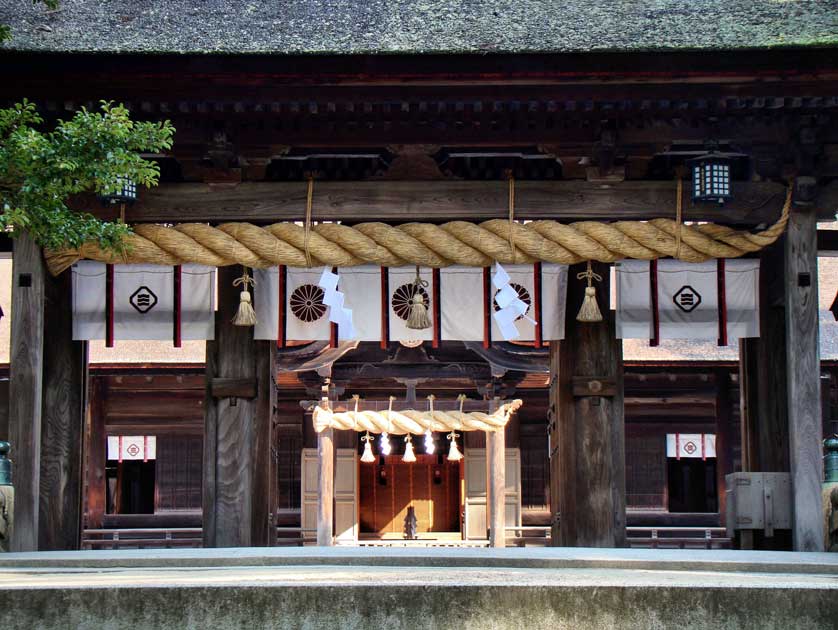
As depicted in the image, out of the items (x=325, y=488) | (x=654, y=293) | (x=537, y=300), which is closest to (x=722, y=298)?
(x=654, y=293)

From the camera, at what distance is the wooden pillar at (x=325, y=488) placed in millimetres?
24078

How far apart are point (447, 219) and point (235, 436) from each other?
9.93 feet

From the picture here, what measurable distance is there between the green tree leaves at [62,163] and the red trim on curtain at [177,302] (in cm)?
285

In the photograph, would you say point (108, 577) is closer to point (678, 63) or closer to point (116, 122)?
point (116, 122)

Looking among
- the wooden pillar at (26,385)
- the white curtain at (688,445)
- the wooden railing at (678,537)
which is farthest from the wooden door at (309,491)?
the wooden pillar at (26,385)

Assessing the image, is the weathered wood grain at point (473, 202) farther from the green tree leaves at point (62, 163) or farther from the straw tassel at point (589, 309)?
the green tree leaves at point (62, 163)

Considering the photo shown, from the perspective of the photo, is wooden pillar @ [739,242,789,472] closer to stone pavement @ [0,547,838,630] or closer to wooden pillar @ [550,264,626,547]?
wooden pillar @ [550,264,626,547]

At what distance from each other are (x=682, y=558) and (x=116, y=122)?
5.52 m

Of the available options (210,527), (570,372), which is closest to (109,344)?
(210,527)

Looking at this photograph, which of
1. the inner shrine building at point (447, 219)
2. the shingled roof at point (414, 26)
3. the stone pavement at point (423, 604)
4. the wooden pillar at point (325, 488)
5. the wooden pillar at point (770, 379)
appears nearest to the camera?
the stone pavement at point (423, 604)

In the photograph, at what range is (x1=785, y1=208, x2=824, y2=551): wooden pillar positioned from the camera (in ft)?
43.5

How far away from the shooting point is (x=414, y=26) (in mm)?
13367

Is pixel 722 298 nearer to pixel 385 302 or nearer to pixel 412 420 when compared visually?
pixel 385 302

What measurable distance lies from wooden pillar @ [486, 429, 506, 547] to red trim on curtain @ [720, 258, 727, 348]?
10.0 m
